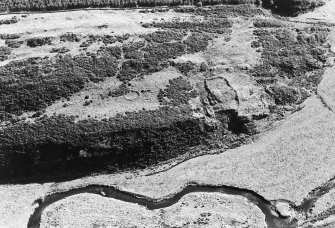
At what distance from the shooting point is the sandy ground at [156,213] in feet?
161

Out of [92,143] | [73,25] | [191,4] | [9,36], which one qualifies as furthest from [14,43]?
[191,4]

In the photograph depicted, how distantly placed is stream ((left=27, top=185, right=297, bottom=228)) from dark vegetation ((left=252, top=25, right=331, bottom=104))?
517 inches

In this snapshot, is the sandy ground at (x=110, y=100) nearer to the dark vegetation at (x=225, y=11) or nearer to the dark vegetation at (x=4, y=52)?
the dark vegetation at (x=4, y=52)

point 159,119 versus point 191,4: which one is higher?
point 191,4

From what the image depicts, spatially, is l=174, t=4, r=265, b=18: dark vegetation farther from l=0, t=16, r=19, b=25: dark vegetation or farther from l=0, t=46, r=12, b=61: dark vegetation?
l=0, t=46, r=12, b=61: dark vegetation

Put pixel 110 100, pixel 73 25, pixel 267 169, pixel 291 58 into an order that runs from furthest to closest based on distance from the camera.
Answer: pixel 291 58 < pixel 73 25 < pixel 110 100 < pixel 267 169

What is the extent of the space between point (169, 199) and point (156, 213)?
87.3 inches

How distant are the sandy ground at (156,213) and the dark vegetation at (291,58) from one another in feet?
49.7

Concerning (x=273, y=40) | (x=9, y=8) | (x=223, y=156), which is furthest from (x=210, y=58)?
(x=9, y=8)

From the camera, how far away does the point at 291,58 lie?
58406 mm

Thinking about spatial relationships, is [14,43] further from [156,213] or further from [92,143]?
[156,213]

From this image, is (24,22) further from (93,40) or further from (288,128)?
(288,128)

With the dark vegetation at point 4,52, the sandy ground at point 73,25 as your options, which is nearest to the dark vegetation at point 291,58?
the sandy ground at point 73,25

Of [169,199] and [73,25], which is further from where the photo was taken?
[73,25]
